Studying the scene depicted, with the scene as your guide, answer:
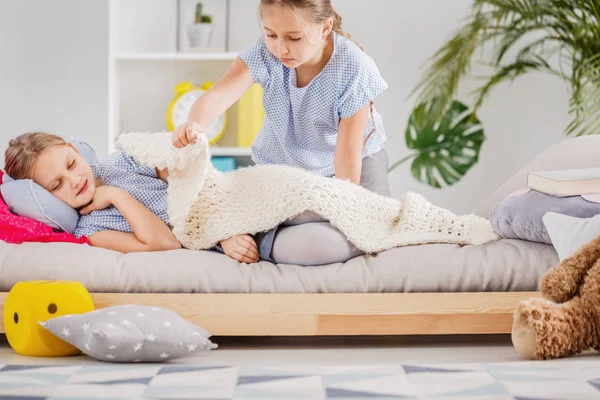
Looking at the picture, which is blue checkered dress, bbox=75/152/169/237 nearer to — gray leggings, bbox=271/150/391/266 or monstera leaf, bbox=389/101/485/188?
gray leggings, bbox=271/150/391/266

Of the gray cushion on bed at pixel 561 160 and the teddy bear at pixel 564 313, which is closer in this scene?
the teddy bear at pixel 564 313

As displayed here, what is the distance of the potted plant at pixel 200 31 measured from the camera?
3768 millimetres

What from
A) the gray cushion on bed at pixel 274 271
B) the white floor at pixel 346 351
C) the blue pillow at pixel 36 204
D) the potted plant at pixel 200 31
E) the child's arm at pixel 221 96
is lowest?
the white floor at pixel 346 351

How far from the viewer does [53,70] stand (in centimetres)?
366

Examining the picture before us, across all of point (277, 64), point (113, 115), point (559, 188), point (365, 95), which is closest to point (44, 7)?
point (113, 115)

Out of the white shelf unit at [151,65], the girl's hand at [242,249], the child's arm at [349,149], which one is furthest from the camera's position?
the white shelf unit at [151,65]

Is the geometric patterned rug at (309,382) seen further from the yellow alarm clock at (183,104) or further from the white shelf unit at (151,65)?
the white shelf unit at (151,65)

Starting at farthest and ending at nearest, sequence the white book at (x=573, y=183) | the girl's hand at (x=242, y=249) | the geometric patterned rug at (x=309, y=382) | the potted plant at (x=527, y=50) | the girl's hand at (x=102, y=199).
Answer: the potted plant at (x=527, y=50) → the girl's hand at (x=102, y=199) → the girl's hand at (x=242, y=249) → the white book at (x=573, y=183) → the geometric patterned rug at (x=309, y=382)

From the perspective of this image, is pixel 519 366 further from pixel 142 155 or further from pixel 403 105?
pixel 403 105

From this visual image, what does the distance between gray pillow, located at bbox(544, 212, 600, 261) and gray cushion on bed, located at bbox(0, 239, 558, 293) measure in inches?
4.1

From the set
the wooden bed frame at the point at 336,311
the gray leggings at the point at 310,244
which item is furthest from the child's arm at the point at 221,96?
the wooden bed frame at the point at 336,311

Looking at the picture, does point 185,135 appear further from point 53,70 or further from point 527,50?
point 527,50

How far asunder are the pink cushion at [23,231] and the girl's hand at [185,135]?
1.08 feet

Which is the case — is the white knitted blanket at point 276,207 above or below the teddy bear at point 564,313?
above
